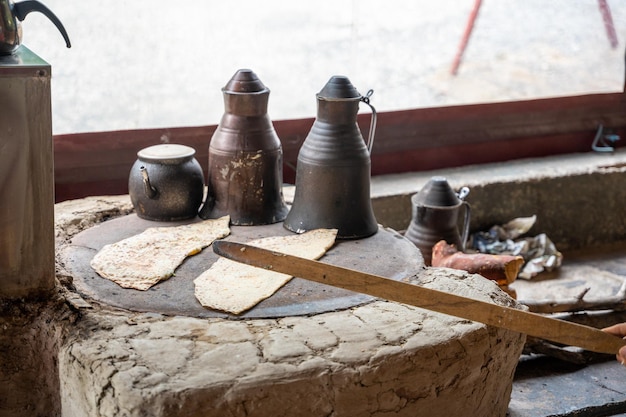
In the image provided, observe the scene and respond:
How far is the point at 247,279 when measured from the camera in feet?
8.77

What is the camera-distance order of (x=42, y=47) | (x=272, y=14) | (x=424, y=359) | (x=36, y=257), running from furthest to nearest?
(x=272, y=14)
(x=42, y=47)
(x=36, y=257)
(x=424, y=359)

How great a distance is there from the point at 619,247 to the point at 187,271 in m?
3.27

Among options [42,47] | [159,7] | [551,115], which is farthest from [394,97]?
[42,47]

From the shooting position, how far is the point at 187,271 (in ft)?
8.96

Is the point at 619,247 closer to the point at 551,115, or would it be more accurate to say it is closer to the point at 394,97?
the point at 551,115

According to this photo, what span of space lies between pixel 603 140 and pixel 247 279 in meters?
3.50

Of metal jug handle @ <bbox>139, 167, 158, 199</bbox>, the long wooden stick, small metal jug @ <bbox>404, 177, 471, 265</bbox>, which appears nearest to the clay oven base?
the long wooden stick

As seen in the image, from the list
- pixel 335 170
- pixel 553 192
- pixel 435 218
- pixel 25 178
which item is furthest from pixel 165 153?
pixel 553 192

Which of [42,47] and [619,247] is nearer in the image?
Result: [42,47]

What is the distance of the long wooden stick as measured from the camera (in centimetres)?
226

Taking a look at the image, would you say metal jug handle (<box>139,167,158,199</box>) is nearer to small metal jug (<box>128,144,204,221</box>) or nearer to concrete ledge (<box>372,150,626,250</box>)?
small metal jug (<box>128,144,204,221</box>)

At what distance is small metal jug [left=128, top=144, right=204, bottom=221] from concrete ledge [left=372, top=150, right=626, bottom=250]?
1.43m

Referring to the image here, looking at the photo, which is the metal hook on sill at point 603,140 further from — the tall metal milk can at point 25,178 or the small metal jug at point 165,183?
the tall metal milk can at point 25,178

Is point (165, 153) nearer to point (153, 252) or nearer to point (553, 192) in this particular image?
point (153, 252)
